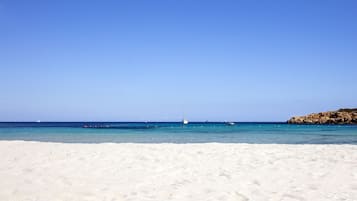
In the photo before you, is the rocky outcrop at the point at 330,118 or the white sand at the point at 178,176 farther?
the rocky outcrop at the point at 330,118

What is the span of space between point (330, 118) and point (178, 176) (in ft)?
322

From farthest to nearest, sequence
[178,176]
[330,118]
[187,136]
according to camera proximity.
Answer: [330,118] → [187,136] → [178,176]

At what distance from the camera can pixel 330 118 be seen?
9550 cm

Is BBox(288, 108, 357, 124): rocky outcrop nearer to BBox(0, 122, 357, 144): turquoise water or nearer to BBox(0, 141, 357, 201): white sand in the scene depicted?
BBox(0, 122, 357, 144): turquoise water

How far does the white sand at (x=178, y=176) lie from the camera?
5797 mm

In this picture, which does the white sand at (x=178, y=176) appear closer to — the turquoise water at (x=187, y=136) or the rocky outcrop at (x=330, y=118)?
the turquoise water at (x=187, y=136)

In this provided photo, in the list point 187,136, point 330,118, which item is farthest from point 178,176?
point 330,118

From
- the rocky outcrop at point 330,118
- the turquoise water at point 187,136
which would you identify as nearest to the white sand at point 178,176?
the turquoise water at point 187,136

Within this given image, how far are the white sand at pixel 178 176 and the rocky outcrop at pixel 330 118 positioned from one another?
87.7 m

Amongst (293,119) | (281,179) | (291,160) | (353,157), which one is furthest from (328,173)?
(293,119)

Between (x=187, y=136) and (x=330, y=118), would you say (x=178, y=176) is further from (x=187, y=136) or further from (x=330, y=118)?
(x=330, y=118)

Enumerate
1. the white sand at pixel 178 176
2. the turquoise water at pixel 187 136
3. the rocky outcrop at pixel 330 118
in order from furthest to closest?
the rocky outcrop at pixel 330 118 → the turquoise water at pixel 187 136 → the white sand at pixel 178 176

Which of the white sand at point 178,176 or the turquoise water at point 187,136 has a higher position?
the white sand at point 178,176

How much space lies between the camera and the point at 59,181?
6.95 meters
